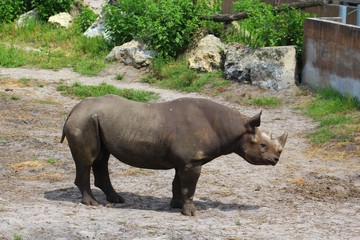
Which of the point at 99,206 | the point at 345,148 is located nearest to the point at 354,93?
the point at 345,148

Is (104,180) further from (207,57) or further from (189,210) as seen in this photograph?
(207,57)

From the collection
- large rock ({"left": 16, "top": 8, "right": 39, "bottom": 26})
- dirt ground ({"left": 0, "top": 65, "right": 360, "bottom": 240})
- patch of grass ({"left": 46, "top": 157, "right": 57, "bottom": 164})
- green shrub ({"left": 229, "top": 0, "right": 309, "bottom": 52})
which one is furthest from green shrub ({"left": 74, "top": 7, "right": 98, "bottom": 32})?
patch of grass ({"left": 46, "top": 157, "right": 57, "bottom": 164})

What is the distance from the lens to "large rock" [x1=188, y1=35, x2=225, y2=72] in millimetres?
17766

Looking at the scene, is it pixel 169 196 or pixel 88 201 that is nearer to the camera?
pixel 88 201

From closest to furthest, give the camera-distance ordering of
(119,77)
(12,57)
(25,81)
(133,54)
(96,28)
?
1. (25,81)
2. (119,77)
3. (133,54)
4. (12,57)
5. (96,28)

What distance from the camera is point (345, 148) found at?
40.3 feet

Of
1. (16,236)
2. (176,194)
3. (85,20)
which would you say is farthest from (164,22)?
(16,236)

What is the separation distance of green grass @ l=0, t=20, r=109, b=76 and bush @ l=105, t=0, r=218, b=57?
1.19 m

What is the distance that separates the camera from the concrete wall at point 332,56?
573 inches

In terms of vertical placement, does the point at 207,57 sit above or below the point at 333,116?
above

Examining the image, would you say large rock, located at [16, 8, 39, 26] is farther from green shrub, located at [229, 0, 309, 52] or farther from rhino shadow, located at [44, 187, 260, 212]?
rhino shadow, located at [44, 187, 260, 212]

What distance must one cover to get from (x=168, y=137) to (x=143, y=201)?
1035mm

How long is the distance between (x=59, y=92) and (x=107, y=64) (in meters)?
2.80

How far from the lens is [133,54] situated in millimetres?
18719
